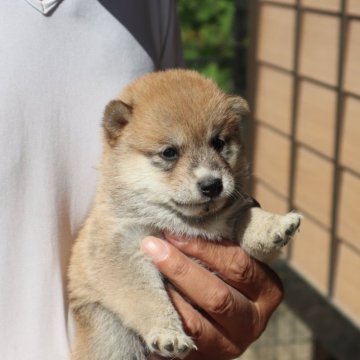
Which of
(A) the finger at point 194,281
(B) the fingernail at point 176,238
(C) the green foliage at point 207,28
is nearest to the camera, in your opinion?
(A) the finger at point 194,281

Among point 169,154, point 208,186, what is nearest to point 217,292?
point 208,186

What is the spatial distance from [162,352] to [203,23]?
7.43m

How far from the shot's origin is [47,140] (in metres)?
2.28

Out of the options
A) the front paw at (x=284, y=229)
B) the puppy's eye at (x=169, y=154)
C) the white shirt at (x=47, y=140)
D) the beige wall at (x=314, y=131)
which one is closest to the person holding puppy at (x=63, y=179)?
the white shirt at (x=47, y=140)

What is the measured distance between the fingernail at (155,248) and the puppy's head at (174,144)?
14 cm

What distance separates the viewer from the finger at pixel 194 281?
2357 mm

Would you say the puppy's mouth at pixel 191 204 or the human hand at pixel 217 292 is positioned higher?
the puppy's mouth at pixel 191 204

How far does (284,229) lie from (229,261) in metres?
0.22

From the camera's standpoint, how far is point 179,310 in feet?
7.99

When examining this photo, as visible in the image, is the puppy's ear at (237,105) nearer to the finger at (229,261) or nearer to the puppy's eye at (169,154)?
the puppy's eye at (169,154)

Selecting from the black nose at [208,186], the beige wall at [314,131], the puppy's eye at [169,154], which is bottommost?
the beige wall at [314,131]

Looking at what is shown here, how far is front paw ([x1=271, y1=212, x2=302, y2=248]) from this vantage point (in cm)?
248

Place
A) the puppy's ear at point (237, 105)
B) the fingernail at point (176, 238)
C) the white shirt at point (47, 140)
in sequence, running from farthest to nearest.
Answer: the puppy's ear at point (237, 105) → the fingernail at point (176, 238) → the white shirt at point (47, 140)

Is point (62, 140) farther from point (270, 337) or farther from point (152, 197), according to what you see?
point (270, 337)
